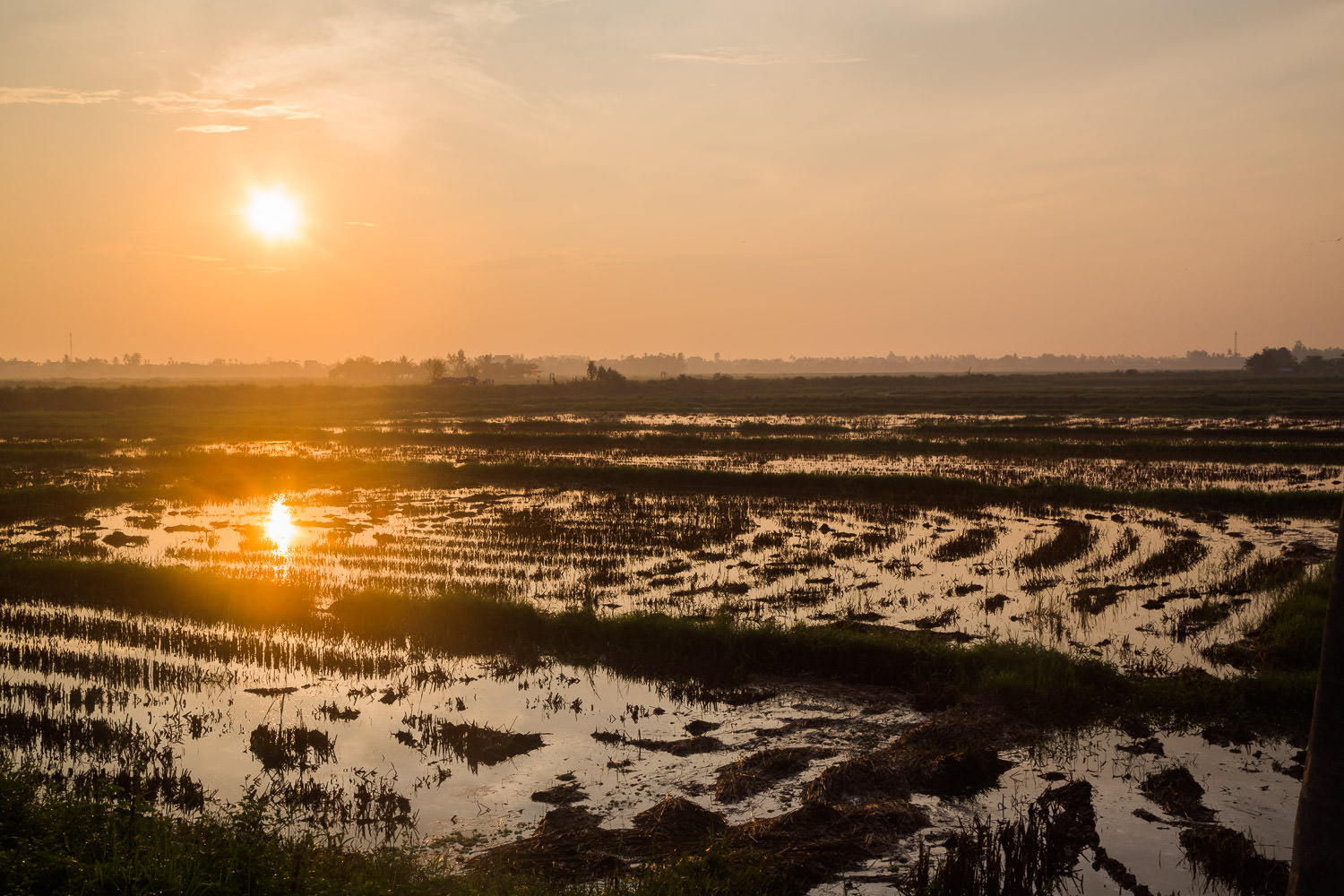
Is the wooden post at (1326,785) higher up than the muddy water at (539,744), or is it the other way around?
the wooden post at (1326,785)

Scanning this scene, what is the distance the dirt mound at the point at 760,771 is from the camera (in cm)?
537

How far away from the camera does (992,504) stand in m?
16.9

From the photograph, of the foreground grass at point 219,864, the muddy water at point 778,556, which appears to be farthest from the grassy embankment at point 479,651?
the muddy water at point 778,556

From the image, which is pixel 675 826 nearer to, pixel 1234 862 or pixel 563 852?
pixel 563 852

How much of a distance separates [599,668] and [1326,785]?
5.88 m

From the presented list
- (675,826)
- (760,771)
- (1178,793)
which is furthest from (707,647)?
(1178,793)

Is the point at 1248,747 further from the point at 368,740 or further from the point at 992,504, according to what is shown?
the point at 992,504

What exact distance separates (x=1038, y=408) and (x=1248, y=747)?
37504 mm

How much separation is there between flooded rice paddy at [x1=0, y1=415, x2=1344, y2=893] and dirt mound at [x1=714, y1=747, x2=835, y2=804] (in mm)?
21

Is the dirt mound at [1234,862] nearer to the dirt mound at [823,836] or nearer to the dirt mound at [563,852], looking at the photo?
the dirt mound at [823,836]

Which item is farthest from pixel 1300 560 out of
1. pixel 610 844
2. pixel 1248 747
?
pixel 610 844

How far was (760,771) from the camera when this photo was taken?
564 cm

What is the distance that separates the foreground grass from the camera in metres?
3.79

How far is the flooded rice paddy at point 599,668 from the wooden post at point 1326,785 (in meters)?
1.39
